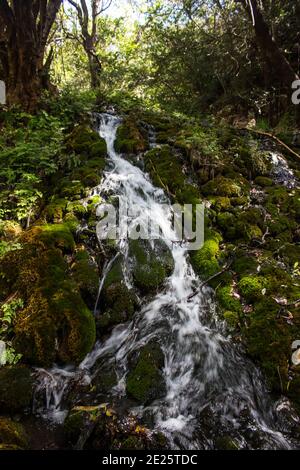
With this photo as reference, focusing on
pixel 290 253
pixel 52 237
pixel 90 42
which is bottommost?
pixel 290 253

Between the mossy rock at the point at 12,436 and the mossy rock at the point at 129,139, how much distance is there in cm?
604

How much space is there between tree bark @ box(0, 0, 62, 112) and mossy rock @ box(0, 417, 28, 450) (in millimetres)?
7774

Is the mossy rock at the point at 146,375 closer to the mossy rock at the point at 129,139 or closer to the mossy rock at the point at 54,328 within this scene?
the mossy rock at the point at 54,328

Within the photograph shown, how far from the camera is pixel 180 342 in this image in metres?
4.48

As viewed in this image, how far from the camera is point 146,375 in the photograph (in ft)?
13.4

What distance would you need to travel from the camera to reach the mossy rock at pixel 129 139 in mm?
8180

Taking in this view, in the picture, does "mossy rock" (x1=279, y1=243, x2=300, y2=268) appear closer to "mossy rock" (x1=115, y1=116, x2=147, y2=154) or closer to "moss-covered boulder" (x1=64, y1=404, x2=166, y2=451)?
"moss-covered boulder" (x1=64, y1=404, x2=166, y2=451)

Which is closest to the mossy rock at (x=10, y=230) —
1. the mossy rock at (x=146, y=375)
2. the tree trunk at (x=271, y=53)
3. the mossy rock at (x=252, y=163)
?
the mossy rock at (x=146, y=375)

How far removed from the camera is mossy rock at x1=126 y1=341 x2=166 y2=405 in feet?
13.0

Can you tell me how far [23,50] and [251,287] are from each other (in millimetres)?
7980

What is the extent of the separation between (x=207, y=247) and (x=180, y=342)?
1909 millimetres

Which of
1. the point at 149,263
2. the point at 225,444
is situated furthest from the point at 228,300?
the point at 225,444

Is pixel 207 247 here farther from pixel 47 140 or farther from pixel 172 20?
pixel 172 20

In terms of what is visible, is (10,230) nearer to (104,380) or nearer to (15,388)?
(15,388)
